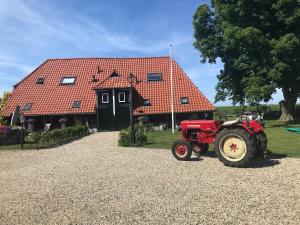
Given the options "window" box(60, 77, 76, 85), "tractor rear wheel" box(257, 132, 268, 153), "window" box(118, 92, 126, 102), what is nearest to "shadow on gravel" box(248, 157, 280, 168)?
"tractor rear wheel" box(257, 132, 268, 153)

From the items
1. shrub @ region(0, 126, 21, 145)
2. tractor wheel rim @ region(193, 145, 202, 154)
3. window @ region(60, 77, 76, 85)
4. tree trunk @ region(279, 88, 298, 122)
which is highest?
window @ region(60, 77, 76, 85)

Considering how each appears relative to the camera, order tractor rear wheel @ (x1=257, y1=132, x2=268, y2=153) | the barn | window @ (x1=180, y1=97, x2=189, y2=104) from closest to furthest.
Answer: tractor rear wheel @ (x1=257, y1=132, x2=268, y2=153) → the barn → window @ (x1=180, y1=97, x2=189, y2=104)

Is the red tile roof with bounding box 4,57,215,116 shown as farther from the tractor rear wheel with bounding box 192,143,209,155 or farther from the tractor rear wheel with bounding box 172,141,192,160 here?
the tractor rear wheel with bounding box 172,141,192,160

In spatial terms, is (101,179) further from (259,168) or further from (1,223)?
(259,168)

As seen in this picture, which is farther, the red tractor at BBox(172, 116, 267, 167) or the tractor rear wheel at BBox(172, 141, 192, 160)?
the tractor rear wheel at BBox(172, 141, 192, 160)

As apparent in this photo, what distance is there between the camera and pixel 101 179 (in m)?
10.0

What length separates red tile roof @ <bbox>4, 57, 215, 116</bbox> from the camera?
3088 centimetres

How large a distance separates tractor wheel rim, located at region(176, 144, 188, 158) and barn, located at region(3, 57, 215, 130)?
54.6 feet

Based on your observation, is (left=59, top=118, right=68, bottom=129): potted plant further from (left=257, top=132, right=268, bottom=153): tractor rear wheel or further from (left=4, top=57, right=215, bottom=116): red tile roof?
(left=257, top=132, right=268, bottom=153): tractor rear wheel

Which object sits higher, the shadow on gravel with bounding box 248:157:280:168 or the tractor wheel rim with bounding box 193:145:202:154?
the tractor wheel rim with bounding box 193:145:202:154

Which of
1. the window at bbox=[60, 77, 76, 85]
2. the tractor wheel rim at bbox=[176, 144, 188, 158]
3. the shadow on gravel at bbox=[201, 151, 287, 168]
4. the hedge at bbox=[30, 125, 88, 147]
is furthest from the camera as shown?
the window at bbox=[60, 77, 76, 85]

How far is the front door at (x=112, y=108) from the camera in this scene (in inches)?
1224

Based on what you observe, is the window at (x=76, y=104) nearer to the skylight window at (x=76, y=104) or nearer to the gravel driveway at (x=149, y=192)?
the skylight window at (x=76, y=104)

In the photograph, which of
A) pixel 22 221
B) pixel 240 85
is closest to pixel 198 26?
pixel 240 85
